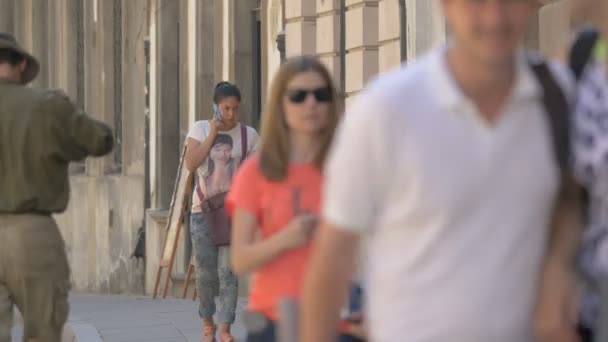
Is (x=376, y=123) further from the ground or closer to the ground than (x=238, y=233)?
further from the ground

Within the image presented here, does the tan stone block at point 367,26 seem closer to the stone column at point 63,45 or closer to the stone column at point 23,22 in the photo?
the stone column at point 63,45

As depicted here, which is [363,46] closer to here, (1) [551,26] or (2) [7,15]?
(1) [551,26]

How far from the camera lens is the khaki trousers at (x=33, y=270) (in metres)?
8.23

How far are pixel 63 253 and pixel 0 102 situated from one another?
2.35 feet

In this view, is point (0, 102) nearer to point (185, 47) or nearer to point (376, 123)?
point (376, 123)

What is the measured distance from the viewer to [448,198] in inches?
140

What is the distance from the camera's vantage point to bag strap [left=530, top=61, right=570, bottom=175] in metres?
3.65

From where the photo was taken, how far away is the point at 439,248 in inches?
141

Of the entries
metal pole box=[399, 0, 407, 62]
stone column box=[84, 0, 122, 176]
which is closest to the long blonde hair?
metal pole box=[399, 0, 407, 62]

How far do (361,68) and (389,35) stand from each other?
0.57 m

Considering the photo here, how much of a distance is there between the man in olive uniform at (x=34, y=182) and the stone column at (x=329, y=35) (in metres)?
8.65

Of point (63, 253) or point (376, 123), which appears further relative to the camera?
point (63, 253)

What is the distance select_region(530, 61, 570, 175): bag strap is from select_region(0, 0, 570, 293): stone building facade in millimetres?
8733

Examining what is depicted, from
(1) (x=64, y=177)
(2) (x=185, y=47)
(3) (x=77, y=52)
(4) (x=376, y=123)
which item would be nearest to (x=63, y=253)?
(1) (x=64, y=177)
